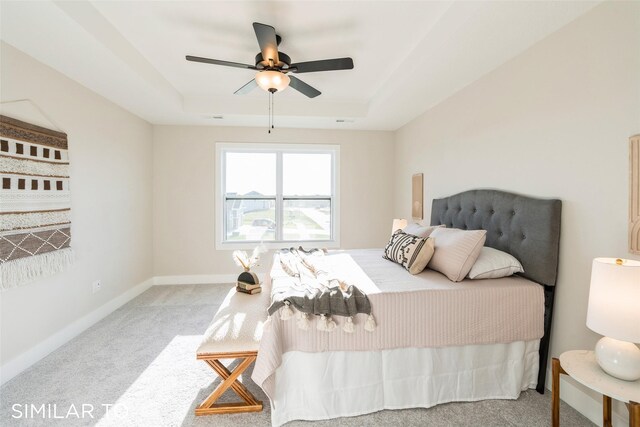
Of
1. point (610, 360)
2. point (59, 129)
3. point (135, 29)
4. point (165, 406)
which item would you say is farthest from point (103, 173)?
point (610, 360)

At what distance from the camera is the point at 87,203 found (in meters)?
3.03

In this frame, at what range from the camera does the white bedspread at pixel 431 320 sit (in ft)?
5.71

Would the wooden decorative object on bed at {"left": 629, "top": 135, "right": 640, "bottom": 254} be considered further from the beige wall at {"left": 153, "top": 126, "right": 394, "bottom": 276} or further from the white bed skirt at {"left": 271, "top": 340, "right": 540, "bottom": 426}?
the beige wall at {"left": 153, "top": 126, "right": 394, "bottom": 276}

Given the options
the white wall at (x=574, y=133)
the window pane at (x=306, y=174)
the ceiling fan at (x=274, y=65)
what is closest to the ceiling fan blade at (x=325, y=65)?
the ceiling fan at (x=274, y=65)

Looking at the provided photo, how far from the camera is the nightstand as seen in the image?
1203 millimetres

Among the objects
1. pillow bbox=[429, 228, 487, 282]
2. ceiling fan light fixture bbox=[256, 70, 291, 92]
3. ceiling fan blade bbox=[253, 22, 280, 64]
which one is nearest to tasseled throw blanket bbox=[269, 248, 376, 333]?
pillow bbox=[429, 228, 487, 282]

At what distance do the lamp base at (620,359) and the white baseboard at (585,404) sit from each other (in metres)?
0.52

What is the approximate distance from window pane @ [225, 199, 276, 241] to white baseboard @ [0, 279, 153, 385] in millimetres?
1586

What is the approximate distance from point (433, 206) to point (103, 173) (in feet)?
12.4

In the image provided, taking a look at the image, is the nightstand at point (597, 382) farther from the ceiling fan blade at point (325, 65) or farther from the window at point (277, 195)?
the window at point (277, 195)

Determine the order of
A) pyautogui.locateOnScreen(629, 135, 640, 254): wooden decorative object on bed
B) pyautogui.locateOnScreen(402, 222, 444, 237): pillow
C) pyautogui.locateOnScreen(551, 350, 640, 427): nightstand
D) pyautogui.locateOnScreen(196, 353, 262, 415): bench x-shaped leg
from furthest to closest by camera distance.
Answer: pyautogui.locateOnScreen(402, 222, 444, 237): pillow, pyautogui.locateOnScreen(196, 353, 262, 415): bench x-shaped leg, pyautogui.locateOnScreen(629, 135, 640, 254): wooden decorative object on bed, pyautogui.locateOnScreen(551, 350, 640, 427): nightstand

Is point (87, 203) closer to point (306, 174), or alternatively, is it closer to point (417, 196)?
point (306, 174)

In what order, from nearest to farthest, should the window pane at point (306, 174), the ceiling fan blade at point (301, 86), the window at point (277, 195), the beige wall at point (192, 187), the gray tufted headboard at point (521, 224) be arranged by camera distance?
the gray tufted headboard at point (521, 224) < the ceiling fan blade at point (301, 86) < the beige wall at point (192, 187) < the window at point (277, 195) < the window pane at point (306, 174)

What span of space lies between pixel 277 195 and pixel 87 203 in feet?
7.95
